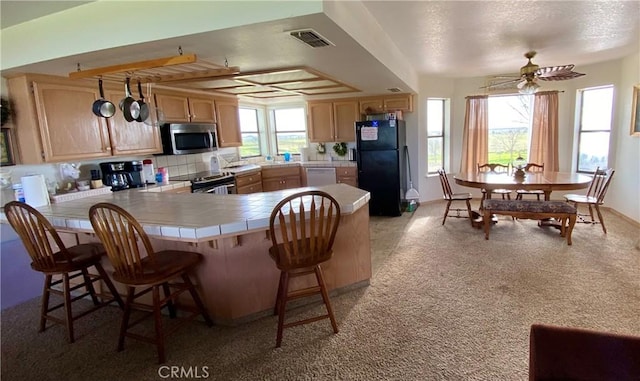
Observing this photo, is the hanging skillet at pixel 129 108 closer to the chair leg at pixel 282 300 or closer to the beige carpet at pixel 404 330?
the beige carpet at pixel 404 330

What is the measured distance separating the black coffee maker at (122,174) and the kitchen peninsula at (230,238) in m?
0.83

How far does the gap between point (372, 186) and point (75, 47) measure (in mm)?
3983

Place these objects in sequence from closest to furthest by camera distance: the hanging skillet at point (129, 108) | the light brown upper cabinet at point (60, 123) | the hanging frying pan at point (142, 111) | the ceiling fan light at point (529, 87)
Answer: the hanging skillet at point (129, 108) → the hanging frying pan at point (142, 111) → the light brown upper cabinet at point (60, 123) → the ceiling fan light at point (529, 87)

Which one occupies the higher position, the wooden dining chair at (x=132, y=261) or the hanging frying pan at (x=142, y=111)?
the hanging frying pan at (x=142, y=111)

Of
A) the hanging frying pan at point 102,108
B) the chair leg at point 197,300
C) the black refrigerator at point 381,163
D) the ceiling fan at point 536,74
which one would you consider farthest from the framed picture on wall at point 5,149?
the ceiling fan at point 536,74

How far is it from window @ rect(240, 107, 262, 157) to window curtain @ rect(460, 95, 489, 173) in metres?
3.82

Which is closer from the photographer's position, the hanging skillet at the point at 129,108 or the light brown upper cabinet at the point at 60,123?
the hanging skillet at the point at 129,108

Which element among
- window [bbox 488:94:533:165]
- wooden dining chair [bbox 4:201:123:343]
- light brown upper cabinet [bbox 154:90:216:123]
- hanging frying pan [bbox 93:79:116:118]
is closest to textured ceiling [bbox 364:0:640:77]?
window [bbox 488:94:533:165]

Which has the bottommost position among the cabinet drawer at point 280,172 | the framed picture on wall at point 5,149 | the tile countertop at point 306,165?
the cabinet drawer at point 280,172

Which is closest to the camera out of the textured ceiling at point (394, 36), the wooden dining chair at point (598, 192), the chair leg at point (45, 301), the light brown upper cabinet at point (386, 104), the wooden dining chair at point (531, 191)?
the textured ceiling at point (394, 36)

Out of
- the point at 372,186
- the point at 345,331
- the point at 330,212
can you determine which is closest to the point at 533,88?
the point at 372,186

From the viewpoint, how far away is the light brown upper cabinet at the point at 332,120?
564cm

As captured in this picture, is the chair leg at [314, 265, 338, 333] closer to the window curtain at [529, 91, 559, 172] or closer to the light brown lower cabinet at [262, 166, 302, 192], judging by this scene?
the light brown lower cabinet at [262, 166, 302, 192]

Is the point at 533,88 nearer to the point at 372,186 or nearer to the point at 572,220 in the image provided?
the point at 572,220
